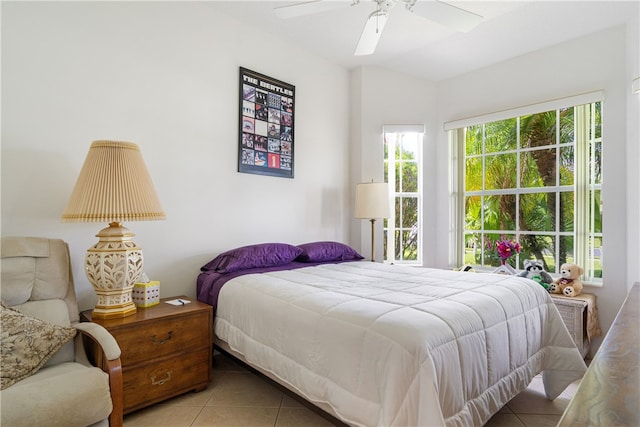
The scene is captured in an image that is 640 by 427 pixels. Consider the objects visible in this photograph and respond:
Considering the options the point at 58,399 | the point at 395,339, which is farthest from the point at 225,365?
the point at 395,339

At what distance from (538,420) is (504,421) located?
20 cm

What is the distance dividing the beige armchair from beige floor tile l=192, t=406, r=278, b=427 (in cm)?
56

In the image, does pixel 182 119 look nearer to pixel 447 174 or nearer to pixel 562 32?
pixel 447 174

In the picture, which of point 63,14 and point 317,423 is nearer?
point 317,423

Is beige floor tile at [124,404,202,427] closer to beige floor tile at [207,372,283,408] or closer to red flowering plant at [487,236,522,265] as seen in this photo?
beige floor tile at [207,372,283,408]

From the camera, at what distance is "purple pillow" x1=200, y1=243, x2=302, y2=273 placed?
2592mm

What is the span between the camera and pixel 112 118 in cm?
232

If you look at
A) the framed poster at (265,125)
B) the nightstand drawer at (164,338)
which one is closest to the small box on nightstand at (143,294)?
the nightstand drawer at (164,338)

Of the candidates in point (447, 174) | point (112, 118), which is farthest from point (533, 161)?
point (112, 118)

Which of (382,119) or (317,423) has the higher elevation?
(382,119)

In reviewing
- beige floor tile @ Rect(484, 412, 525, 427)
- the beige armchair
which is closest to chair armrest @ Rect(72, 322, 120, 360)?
the beige armchair

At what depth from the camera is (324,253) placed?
10.4 ft

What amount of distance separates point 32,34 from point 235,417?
2575mm

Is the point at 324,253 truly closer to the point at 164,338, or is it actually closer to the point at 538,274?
the point at 164,338
